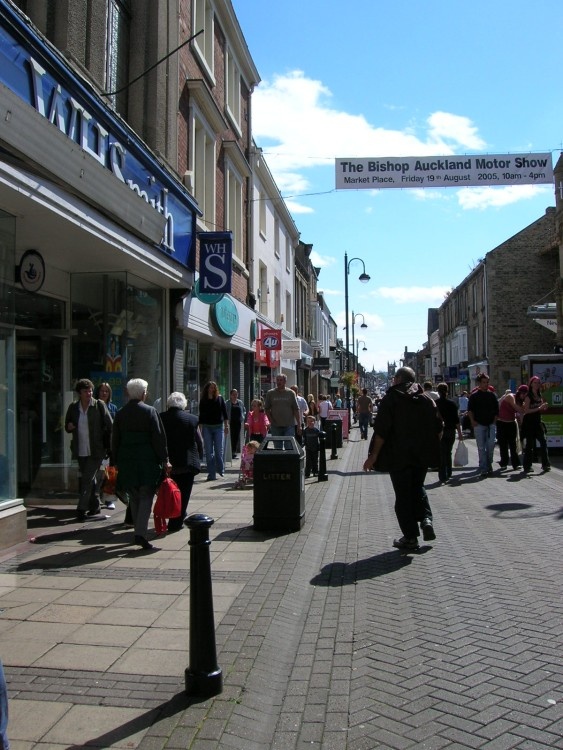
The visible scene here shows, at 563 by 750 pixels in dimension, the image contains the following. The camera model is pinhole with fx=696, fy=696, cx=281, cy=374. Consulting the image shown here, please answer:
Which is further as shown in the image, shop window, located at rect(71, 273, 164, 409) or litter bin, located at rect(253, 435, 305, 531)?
shop window, located at rect(71, 273, 164, 409)

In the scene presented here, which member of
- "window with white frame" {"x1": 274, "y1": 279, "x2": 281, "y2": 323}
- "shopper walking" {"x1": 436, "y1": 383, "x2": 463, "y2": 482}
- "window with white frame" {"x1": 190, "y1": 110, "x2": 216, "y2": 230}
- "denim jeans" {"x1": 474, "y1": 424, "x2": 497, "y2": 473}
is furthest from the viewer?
"window with white frame" {"x1": 274, "y1": 279, "x2": 281, "y2": 323}

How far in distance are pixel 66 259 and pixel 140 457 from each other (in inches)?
170

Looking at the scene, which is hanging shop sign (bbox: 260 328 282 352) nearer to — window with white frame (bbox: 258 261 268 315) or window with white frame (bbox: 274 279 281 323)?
window with white frame (bbox: 258 261 268 315)

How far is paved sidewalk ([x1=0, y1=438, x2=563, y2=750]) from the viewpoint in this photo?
11.2ft

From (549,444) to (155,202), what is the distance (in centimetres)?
1132

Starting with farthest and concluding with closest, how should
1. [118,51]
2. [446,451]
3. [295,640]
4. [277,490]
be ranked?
[446,451]
[118,51]
[277,490]
[295,640]

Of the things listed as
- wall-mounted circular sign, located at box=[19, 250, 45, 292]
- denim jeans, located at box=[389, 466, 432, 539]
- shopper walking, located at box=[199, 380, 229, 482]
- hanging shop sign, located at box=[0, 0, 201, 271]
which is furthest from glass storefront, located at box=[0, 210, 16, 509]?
shopper walking, located at box=[199, 380, 229, 482]

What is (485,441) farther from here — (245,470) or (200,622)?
(200,622)

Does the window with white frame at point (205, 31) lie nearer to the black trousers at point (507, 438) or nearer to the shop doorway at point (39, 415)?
the shop doorway at point (39, 415)

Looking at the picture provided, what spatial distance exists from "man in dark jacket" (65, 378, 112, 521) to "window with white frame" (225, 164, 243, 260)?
995cm

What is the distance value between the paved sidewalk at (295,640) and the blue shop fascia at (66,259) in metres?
1.89

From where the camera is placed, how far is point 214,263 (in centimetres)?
1377

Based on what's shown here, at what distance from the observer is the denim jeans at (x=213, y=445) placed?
1228 cm

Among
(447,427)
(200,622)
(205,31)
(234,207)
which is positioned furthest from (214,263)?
(200,622)
